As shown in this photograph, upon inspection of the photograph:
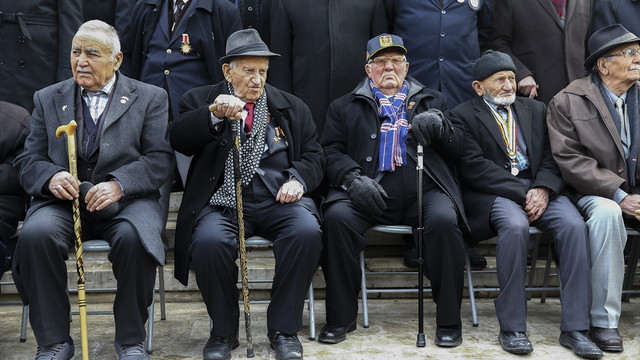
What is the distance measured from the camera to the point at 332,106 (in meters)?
5.70

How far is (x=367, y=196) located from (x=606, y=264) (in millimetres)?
1439

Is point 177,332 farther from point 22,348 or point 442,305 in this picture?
point 442,305

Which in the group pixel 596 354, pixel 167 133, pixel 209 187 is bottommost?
pixel 596 354

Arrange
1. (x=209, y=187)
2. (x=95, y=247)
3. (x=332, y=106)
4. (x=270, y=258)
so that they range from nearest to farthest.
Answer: (x=95, y=247) → (x=209, y=187) → (x=332, y=106) → (x=270, y=258)

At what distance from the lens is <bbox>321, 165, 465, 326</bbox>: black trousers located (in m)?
5.14

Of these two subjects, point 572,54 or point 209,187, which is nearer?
point 209,187

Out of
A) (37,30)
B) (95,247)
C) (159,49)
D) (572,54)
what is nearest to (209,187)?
(95,247)

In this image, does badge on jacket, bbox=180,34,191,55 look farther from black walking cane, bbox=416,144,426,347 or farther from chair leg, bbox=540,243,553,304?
chair leg, bbox=540,243,553,304

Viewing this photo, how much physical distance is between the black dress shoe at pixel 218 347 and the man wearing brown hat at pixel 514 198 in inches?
60.8

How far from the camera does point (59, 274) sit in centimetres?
464

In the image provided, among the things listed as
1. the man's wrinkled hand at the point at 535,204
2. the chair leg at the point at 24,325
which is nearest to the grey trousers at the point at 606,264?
the man's wrinkled hand at the point at 535,204

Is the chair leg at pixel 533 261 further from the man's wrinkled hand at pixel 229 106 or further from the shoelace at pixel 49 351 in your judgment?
the shoelace at pixel 49 351

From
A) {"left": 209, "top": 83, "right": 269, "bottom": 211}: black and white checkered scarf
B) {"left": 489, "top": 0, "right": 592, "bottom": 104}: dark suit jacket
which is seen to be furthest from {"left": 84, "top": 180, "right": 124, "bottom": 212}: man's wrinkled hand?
{"left": 489, "top": 0, "right": 592, "bottom": 104}: dark suit jacket

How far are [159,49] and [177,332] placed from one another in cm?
191
